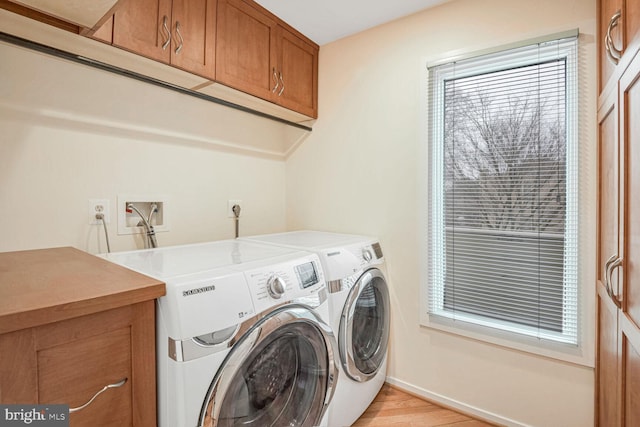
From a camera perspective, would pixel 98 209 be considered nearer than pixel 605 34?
No

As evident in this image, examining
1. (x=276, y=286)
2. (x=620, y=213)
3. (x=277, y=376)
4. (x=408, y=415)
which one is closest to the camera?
(x=620, y=213)

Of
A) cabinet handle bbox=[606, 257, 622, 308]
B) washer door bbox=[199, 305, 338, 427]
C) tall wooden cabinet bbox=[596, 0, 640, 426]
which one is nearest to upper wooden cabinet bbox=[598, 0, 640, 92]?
tall wooden cabinet bbox=[596, 0, 640, 426]

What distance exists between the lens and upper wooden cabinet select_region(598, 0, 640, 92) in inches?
36.7

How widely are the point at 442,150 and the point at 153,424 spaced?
184 cm

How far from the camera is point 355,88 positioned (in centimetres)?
216

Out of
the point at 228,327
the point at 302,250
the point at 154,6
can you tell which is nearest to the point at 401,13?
the point at 154,6

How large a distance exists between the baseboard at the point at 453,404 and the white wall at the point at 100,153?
1.46 m

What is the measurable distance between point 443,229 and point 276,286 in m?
1.16

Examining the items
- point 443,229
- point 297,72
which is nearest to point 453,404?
point 443,229

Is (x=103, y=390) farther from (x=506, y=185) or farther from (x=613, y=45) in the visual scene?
(x=613, y=45)

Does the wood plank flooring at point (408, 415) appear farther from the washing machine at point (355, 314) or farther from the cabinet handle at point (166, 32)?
the cabinet handle at point (166, 32)

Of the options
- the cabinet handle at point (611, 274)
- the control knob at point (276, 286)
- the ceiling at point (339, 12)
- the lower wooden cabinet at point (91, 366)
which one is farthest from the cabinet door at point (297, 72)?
the cabinet handle at point (611, 274)

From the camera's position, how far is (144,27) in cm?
135

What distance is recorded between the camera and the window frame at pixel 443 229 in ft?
4.80
